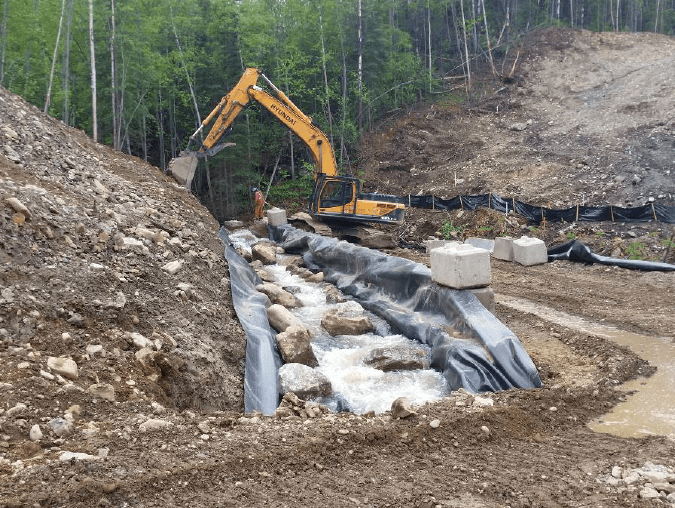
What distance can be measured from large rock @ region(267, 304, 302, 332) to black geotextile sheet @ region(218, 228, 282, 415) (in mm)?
107

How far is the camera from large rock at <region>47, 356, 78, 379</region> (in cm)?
462

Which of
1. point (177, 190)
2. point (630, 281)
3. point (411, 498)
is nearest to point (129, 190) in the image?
point (177, 190)

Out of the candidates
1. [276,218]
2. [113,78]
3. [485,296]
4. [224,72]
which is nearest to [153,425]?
[485,296]

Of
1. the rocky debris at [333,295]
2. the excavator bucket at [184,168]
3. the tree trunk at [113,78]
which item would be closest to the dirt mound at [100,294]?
the rocky debris at [333,295]

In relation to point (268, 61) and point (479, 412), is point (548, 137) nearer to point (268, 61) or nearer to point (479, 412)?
point (268, 61)

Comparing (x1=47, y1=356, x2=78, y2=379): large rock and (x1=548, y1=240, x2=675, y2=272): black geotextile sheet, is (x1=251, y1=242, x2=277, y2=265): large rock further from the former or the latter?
(x1=47, y1=356, x2=78, y2=379): large rock

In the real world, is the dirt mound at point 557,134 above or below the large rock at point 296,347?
Answer: above

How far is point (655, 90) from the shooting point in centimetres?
2567

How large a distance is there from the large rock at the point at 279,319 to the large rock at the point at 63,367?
3448 mm

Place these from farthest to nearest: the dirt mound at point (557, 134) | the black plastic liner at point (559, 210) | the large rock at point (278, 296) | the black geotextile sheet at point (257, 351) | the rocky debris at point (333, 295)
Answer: the dirt mound at point (557, 134)
the black plastic liner at point (559, 210)
the rocky debris at point (333, 295)
the large rock at point (278, 296)
the black geotextile sheet at point (257, 351)

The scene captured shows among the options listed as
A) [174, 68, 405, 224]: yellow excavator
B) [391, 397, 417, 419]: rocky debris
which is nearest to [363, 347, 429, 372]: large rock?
[391, 397, 417, 419]: rocky debris

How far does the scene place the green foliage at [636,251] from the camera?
1369 centimetres

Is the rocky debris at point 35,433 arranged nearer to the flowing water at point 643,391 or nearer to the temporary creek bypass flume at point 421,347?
the temporary creek bypass flume at point 421,347

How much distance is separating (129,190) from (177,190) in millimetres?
3363
